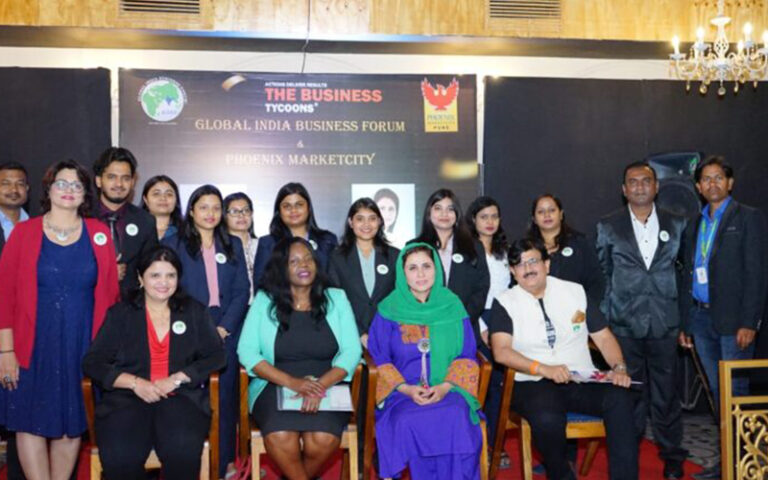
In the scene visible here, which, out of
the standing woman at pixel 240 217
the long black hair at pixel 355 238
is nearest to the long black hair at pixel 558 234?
the long black hair at pixel 355 238

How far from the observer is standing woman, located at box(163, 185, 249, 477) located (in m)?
3.88

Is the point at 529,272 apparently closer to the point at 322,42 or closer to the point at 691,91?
the point at 322,42

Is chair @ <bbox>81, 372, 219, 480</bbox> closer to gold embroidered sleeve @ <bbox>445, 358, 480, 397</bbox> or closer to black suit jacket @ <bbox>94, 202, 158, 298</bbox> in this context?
black suit jacket @ <bbox>94, 202, 158, 298</bbox>

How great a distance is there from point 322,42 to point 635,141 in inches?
93.8

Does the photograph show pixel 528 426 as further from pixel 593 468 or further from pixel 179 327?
pixel 179 327

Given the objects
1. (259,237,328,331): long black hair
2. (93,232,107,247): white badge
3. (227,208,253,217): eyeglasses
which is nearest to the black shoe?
(259,237,328,331): long black hair

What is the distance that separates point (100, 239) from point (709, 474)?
327 centimetres

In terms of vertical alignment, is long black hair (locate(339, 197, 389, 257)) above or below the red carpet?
above

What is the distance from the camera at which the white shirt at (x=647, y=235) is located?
412cm

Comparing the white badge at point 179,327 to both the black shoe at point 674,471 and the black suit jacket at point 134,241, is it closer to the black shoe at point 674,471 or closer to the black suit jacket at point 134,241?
the black suit jacket at point 134,241

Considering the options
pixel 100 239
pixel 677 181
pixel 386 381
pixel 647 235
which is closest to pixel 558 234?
pixel 647 235

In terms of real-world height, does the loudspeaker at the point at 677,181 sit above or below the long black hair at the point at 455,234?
above

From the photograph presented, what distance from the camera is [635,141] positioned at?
5539mm

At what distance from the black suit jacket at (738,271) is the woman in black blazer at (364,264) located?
1.76 meters
